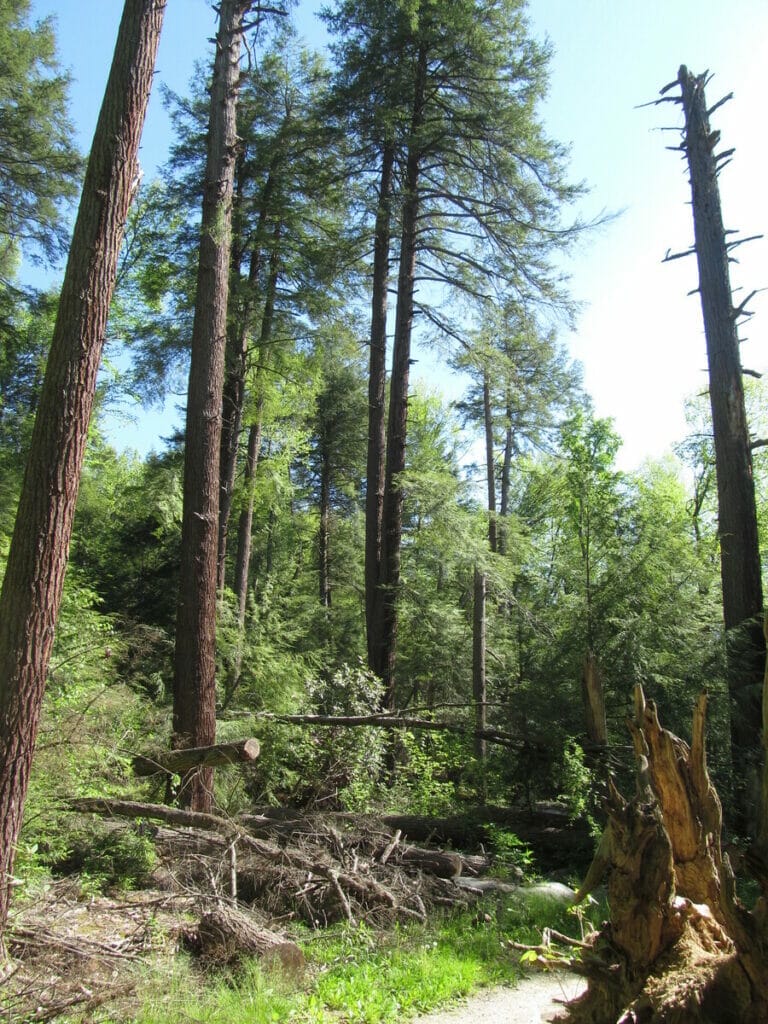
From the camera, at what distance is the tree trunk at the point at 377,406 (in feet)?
42.0

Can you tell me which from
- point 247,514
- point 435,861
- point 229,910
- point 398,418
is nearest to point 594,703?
point 435,861

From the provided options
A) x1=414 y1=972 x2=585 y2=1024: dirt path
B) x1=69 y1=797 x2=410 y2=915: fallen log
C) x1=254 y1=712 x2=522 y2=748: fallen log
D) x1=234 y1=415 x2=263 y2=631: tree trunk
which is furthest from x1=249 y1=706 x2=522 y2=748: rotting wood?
x1=234 y1=415 x2=263 y2=631: tree trunk

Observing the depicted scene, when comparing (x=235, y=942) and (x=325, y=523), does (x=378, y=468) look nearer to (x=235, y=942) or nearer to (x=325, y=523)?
(x=235, y=942)

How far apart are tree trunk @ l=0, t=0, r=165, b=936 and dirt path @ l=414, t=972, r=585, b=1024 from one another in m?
2.96

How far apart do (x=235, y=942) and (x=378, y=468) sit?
30.6 feet

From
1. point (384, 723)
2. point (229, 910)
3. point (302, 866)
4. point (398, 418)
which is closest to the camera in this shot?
point (229, 910)

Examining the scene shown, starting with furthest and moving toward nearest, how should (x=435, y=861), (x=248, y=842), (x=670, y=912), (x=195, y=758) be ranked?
(x=195, y=758) → (x=435, y=861) → (x=248, y=842) → (x=670, y=912)

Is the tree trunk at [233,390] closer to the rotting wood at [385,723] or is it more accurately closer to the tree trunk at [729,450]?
the rotting wood at [385,723]

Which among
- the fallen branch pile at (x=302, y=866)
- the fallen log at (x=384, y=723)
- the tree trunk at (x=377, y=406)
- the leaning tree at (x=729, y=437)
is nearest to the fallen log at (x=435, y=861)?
the fallen branch pile at (x=302, y=866)

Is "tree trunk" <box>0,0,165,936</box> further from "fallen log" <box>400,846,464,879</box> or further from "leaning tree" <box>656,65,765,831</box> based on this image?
"leaning tree" <box>656,65,765,831</box>

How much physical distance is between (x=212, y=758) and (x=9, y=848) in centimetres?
291

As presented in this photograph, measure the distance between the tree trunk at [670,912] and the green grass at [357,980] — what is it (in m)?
0.59

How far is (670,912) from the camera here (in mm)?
3148

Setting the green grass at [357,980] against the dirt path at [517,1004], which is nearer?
the green grass at [357,980]
